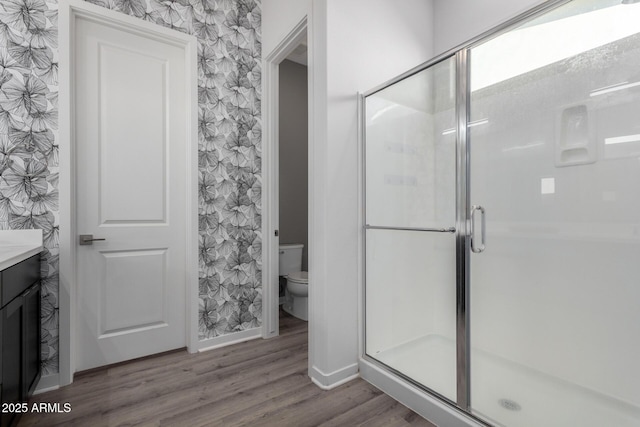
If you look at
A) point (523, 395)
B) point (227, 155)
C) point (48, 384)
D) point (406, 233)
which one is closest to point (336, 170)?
point (406, 233)

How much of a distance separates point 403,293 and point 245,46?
7.40 ft

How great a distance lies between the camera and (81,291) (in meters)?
2.01

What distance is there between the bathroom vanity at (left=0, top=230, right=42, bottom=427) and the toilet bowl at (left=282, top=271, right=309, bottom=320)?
184cm

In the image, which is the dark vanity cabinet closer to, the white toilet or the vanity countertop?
the vanity countertop

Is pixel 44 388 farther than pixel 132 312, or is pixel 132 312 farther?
pixel 132 312

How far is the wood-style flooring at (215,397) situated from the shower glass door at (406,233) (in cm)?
33

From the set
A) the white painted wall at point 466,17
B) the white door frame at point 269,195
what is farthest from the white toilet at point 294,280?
the white painted wall at point 466,17

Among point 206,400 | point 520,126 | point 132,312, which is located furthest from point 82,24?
point 520,126

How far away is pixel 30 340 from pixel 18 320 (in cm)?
25

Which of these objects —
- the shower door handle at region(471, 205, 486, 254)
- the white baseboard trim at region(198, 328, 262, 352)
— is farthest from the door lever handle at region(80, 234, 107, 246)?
the shower door handle at region(471, 205, 486, 254)

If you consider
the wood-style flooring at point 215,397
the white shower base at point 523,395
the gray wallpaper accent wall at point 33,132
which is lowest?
the wood-style flooring at point 215,397

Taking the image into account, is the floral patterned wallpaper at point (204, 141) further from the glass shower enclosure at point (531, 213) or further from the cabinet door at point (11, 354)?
the glass shower enclosure at point (531, 213)

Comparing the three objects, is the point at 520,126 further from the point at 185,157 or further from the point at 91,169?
the point at 91,169

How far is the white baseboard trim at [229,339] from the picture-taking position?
7.75ft
